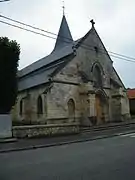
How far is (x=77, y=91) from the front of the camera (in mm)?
28188

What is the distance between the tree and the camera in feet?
57.3

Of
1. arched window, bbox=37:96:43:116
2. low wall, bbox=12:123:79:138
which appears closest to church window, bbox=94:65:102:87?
arched window, bbox=37:96:43:116

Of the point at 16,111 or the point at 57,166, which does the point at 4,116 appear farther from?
the point at 16,111

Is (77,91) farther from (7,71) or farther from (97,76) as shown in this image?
(7,71)

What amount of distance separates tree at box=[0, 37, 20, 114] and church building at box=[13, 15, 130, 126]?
7.51 meters

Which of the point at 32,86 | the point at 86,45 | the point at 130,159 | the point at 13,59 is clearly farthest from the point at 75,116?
the point at 130,159

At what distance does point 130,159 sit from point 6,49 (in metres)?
11.5

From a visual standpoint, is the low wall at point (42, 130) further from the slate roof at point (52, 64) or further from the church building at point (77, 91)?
the slate roof at point (52, 64)

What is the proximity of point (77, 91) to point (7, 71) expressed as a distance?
11681mm

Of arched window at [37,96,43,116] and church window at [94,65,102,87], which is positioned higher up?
church window at [94,65,102,87]

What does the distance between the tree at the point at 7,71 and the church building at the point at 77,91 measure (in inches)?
296

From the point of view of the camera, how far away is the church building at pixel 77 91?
86.0ft

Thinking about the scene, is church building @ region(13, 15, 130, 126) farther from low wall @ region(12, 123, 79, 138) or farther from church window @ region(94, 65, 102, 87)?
low wall @ region(12, 123, 79, 138)

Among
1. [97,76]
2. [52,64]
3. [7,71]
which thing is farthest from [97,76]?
[7,71]
